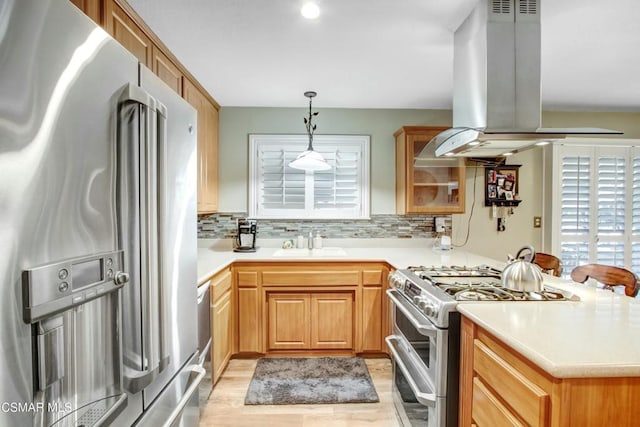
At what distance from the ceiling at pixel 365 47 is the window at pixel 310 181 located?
443 millimetres

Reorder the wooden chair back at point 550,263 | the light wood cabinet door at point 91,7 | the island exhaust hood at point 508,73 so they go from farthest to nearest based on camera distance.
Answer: the wooden chair back at point 550,263
the island exhaust hood at point 508,73
the light wood cabinet door at point 91,7

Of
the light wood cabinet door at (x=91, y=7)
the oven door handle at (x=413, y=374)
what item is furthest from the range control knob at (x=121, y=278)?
the oven door handle at (x=413, y=374)

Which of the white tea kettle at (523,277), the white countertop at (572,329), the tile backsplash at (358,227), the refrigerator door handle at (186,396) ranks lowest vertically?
the refrigerator door handle at (186,396)

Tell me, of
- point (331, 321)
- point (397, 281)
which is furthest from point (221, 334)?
point (397, 281)

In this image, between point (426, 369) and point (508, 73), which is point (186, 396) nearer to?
point (426, 369)

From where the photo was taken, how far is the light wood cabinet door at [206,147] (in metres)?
2.59

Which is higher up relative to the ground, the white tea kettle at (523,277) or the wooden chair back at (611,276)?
the white tea kettle at (523,277)

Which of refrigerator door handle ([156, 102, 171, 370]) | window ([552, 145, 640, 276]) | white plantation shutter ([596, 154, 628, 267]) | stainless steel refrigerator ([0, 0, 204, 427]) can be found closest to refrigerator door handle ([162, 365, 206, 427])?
stainless steel refrigerator ([0, 0, 204, 427])

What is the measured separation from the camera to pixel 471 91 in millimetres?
1703

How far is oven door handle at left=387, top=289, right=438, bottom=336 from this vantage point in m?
1.44

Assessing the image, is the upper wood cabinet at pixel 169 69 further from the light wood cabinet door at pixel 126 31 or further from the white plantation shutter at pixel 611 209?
the white plantation shutter at pixel 611 209

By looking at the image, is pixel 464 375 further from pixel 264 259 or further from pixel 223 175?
pixel 223 175

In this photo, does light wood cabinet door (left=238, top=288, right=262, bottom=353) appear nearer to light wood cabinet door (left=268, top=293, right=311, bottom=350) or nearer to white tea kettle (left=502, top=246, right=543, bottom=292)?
light wood cabinet door (left=268, top=293, right=311, bottom=350)

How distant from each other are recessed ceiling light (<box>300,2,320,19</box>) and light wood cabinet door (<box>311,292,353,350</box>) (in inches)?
77.5
